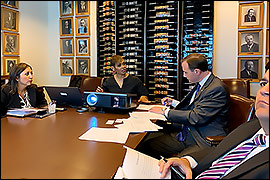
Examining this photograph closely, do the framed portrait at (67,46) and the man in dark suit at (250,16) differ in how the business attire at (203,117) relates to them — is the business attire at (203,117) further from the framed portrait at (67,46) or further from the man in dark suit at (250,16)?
the framed portrait at (67,46)

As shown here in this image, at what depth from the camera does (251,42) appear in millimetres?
3787

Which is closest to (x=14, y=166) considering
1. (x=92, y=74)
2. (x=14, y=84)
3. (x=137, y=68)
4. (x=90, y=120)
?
(x=90, y=120)

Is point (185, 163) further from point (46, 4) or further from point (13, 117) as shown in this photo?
point (46, 4)

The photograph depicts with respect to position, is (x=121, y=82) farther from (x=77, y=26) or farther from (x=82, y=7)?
(x=82, y=7)

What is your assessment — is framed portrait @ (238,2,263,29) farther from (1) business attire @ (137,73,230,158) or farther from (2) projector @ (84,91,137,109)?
(2) projector @ (84,91,137,109)

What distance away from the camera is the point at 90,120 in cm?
195

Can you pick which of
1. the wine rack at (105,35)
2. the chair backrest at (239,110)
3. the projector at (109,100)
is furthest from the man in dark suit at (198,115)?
the wine rack at (105,35)

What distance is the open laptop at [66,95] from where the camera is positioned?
233 centimetres

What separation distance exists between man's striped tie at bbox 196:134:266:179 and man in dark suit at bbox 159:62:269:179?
15 millimetres

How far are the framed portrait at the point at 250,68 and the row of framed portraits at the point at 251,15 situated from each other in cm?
53

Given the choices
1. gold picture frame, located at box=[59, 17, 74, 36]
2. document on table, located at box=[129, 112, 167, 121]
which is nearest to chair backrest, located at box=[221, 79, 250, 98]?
document on table, located at box=[129, 112, 167, 121]

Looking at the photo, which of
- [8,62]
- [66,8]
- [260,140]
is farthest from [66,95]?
[66,8]

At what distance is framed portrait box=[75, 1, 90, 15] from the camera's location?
16.1ft

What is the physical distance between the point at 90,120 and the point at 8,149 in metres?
1.19
